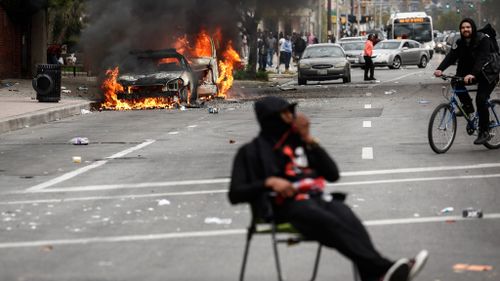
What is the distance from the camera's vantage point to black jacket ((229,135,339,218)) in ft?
22.8

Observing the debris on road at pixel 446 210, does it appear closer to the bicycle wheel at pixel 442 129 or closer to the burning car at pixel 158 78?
the bicycle wheel at pixel 442 129

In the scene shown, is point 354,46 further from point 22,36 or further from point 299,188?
point 299,188

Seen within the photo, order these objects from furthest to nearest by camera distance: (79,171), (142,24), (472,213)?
1. (142,24)
2. (79,171)
3. (472,213)

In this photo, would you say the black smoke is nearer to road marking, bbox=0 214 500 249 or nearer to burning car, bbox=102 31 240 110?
burning car, bbox=102 31 240 110

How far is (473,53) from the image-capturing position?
1555cm

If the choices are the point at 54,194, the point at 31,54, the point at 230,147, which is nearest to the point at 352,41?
the point at 31,54

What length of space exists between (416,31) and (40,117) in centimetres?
5293

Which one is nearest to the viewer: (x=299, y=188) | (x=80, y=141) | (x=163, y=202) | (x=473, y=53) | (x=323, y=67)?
(x=299, y=188)

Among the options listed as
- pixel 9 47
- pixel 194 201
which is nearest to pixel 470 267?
pixel 194 201

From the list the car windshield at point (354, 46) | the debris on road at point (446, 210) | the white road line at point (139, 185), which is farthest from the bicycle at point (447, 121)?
the car windshield at point (354, 46)

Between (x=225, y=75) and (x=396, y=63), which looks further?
(x=396, y=63)

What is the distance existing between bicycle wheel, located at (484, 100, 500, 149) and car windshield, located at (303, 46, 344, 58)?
81.4 feet

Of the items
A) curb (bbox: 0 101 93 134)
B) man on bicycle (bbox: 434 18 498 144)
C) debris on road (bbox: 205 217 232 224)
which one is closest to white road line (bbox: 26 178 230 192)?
debris on road (bbox: 205 217 232 224)

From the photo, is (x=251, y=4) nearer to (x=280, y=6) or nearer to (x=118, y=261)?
(x=280, y=6)
